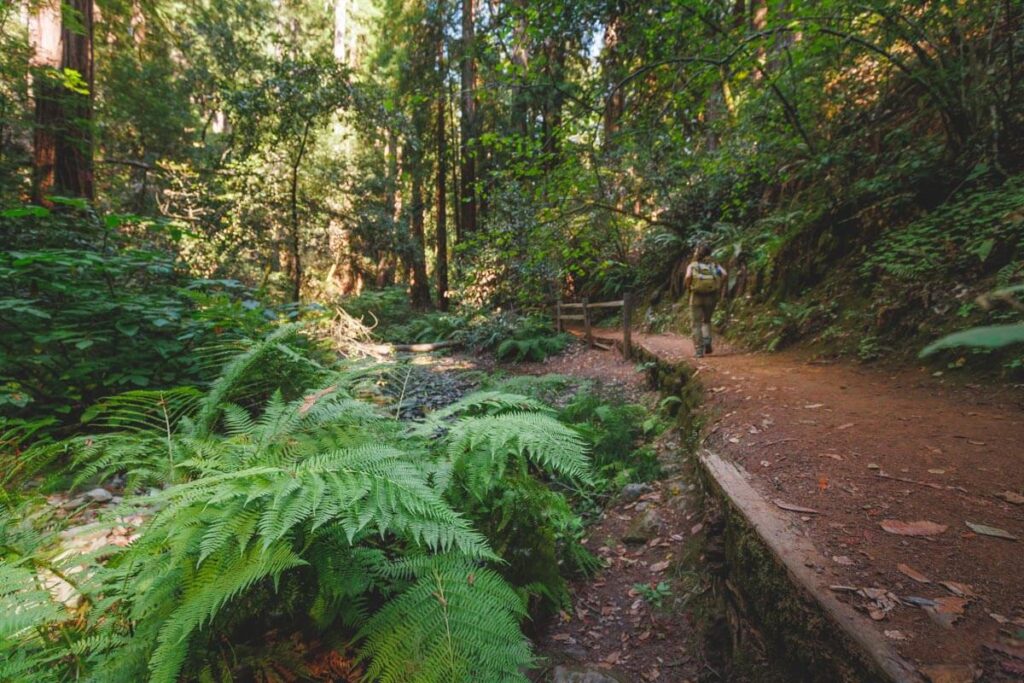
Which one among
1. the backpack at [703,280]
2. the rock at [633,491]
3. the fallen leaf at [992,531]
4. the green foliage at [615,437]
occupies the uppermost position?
the backpack at [703,280]

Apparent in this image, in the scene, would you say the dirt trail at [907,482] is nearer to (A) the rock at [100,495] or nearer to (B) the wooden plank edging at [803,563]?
(B) the wooden plank edging at [803,563]

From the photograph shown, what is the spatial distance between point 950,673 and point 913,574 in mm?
526

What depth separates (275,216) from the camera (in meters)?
11.0

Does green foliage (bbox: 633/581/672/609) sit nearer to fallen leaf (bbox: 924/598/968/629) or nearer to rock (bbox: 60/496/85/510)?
fallen leaf (bbox: 924/598/968/629)

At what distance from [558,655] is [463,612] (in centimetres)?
112

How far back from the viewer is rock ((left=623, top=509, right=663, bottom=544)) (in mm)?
3285

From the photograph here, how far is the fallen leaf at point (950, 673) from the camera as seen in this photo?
123cm

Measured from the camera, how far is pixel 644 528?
337 cm

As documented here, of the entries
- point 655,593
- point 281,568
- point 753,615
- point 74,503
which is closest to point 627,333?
point 655,593

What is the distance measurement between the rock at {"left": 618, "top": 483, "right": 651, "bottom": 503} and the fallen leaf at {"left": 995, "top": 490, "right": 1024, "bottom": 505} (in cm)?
221

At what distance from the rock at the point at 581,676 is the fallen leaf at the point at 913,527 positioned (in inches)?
56.7

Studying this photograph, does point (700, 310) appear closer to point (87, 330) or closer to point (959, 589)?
point (959, 589)

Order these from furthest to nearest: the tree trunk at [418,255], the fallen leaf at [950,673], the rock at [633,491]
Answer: the tree trunk at [418,255] < the rock at [633,491] < the fallen leaf at [950,673]

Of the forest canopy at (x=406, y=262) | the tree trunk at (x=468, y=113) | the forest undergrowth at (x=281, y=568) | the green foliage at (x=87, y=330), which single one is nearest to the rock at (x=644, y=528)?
the forest canopy at (x=406, y=262)
